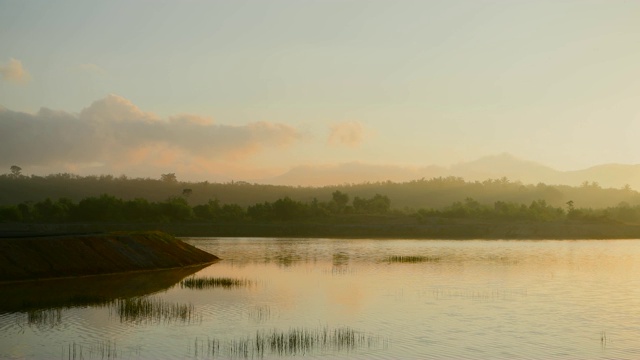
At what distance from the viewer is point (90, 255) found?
83.4 meters

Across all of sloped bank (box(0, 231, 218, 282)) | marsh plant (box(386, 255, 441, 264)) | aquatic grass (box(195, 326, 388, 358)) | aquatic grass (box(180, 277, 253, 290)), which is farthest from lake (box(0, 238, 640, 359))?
marsh plant (box(386, 255, 441, 264))

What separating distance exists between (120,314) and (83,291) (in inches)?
641

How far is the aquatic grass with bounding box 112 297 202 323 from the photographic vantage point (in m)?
48.1

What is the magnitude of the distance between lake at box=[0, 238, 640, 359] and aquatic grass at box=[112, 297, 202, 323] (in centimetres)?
12

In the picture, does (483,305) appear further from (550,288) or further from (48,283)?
(48,283)

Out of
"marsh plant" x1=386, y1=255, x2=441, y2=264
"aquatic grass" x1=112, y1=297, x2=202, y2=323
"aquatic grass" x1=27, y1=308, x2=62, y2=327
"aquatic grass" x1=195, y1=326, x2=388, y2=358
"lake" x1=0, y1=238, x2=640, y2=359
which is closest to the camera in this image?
"aquatic grass" x1=195, y1=326, x2=388, y2=358

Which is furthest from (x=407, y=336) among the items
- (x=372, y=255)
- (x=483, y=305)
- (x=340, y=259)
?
(x=372, y=255)

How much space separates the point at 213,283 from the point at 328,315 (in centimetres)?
2290

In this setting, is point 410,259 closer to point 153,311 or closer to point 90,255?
point 90,255

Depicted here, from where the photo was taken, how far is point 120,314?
1986 inches

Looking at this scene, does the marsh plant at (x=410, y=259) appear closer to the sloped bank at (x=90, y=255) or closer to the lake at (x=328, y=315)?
the lake at (x=328, y=315)

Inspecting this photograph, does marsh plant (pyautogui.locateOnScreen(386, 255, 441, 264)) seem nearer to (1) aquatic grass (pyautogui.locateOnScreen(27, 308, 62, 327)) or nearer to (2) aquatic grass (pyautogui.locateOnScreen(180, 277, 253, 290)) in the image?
(2) aquatic grass (pyautogui.locateOnScreen(180, 277, 253, 290))

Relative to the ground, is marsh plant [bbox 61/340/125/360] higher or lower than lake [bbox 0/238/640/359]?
lower

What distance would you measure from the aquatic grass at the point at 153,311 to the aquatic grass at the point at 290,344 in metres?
7.64
